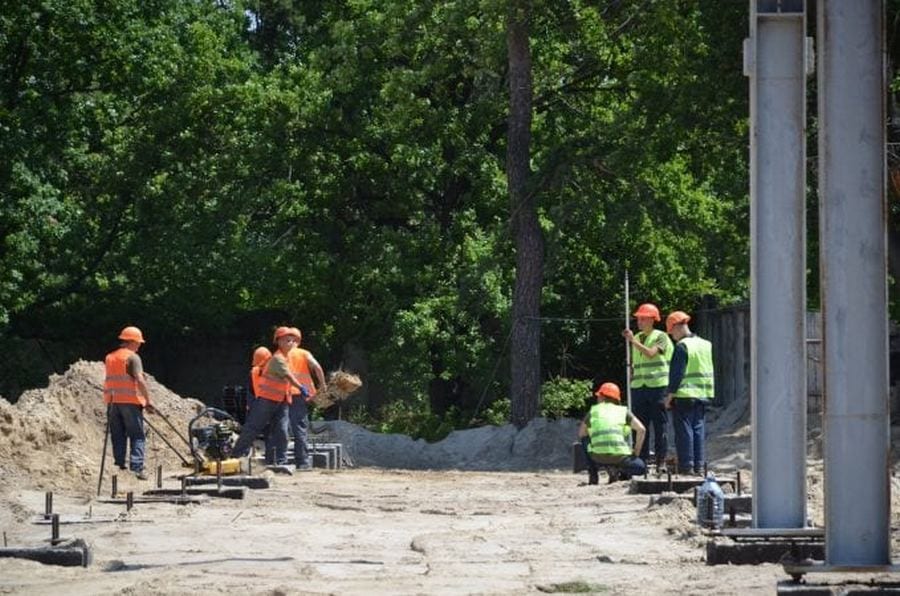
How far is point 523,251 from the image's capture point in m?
34.8

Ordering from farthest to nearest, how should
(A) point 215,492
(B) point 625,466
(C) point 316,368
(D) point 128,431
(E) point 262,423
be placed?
(C) point 316,368 → (E) point 262,423 → (D) point 128,431 → (B) point 625,466 → (A) point 215,492

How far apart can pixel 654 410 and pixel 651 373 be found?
1.39 feet

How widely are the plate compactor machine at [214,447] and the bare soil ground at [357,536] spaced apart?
1.92ft

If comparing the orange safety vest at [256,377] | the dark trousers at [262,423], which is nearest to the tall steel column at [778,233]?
the dark trousers at [262,423]

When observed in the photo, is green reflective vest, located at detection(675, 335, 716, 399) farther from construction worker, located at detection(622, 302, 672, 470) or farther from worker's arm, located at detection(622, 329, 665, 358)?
worker's arm, located at detection(622, 329, 665, 358)

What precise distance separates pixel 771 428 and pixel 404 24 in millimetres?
22150

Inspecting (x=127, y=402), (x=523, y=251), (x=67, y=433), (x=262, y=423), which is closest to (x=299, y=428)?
(x=262, y=423)

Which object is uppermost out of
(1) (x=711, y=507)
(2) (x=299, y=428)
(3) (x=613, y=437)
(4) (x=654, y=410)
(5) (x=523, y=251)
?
(5) (x=523, y=251)

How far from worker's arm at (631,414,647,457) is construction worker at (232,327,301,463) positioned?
4.58 m

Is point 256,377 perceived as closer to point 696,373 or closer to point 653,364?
point 653,364

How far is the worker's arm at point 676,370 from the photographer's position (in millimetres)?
20047

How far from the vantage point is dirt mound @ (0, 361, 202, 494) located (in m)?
21.4

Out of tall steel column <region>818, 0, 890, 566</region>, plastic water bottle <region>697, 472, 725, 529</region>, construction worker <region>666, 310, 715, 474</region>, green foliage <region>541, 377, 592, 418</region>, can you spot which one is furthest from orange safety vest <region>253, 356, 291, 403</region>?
tall steel column <region>818, 0, 890, 566</region>

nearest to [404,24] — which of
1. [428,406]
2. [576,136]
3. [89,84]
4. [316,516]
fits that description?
[576,136]
